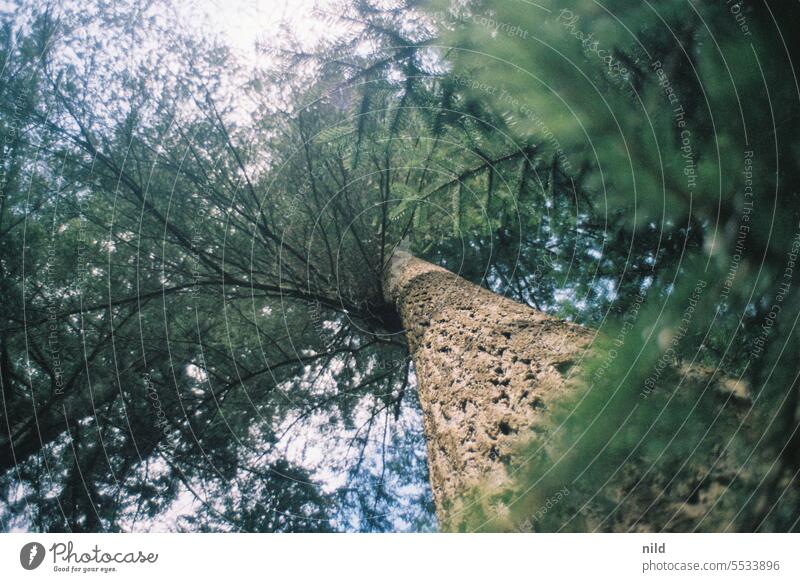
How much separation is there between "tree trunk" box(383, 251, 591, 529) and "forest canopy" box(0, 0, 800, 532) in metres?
0.06

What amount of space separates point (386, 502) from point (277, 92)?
3129 millimetres

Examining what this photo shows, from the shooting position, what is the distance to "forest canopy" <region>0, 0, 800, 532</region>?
104 cm

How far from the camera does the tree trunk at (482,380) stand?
1.10 m

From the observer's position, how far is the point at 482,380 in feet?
4.36

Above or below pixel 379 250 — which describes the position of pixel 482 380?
below

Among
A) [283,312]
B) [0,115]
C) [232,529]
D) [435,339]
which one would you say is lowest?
[232,529]

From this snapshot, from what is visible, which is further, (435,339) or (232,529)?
(232,529)

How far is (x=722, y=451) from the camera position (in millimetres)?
982

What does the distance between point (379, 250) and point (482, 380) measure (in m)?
2.61

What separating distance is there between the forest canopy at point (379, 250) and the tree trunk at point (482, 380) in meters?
0.06

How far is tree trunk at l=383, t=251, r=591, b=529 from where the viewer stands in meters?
1.10
